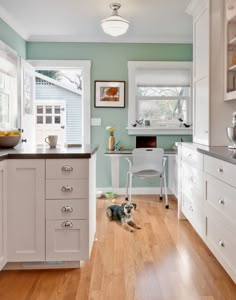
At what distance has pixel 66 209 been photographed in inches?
88.7

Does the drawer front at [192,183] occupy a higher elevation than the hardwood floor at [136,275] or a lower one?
higher

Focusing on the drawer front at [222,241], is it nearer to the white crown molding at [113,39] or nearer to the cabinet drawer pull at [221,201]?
the cabinet drawer pull at [221,201]

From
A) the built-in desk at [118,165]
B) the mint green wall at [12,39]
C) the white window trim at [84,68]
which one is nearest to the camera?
the mint green wall at [12,39]

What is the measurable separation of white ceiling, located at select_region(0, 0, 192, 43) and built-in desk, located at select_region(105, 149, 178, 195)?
1.68 meters

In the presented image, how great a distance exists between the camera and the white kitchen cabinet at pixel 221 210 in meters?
1.97

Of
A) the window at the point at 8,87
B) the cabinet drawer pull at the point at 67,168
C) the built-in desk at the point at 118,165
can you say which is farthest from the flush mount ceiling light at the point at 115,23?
the cabinet drawer pull at the point at 67,168

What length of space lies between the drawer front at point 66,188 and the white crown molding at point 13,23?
2.46 meters

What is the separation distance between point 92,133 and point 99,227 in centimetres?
191

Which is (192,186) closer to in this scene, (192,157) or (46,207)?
(192,157)

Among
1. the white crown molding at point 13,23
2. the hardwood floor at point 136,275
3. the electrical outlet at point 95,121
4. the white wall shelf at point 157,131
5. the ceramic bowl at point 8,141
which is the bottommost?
the hardwood floor at point 136,275

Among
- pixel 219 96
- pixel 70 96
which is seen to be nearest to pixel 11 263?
pixel 219 96

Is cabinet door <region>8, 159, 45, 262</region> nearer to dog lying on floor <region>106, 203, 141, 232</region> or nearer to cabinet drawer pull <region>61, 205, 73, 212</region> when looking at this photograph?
cabinet drawer pull <region>61, 205, 73, 212</region>

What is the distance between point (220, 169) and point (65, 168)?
1043mm

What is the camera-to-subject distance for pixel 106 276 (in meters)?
2.22
